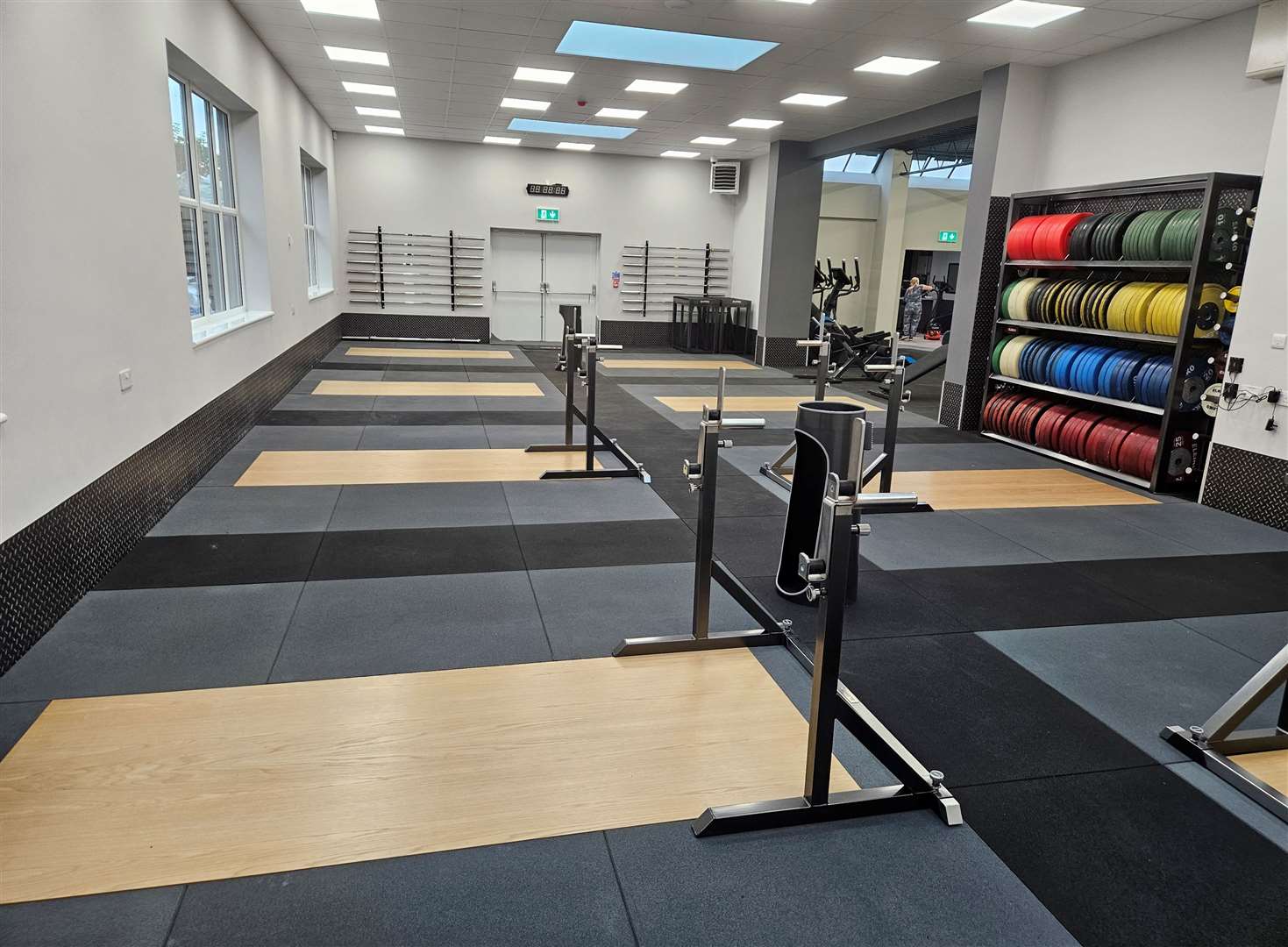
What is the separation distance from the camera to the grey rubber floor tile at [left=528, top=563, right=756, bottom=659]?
334 centimetres

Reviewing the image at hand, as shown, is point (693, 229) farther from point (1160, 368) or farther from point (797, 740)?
point (797, 740)

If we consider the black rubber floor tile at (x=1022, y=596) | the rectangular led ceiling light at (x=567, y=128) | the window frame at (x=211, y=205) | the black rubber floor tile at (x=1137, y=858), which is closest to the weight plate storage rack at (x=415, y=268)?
the rectangular led ceiling light at (x=567, y=128)

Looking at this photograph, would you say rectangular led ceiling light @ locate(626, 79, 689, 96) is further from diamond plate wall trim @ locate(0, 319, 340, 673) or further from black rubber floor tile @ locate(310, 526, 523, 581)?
black rubber floor tile @ locate(310, 526, 523, 581)

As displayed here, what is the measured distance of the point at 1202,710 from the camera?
9.74ft

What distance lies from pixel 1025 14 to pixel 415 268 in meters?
10.3

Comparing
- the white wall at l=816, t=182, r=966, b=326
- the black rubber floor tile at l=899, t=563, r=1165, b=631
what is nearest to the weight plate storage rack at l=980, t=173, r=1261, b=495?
the black rubber floor tile at l=899, t=563, r=1165, b=631

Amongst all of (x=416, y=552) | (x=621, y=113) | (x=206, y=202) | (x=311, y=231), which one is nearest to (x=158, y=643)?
(x=416, y=552)

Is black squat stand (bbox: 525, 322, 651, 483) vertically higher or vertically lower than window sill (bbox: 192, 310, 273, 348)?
lower

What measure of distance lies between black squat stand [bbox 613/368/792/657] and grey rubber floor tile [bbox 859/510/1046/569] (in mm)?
1198

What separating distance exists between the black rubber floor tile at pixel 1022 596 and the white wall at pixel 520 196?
10.7 m

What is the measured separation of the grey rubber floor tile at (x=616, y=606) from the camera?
3.34 m

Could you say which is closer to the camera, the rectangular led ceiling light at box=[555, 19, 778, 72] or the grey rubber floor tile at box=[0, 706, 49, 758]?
the grey rubber floor tile at box=[0, 706, 49, 758]

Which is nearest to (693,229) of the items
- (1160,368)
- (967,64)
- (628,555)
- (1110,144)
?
(967,64)

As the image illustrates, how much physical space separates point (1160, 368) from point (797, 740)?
4.87 m
